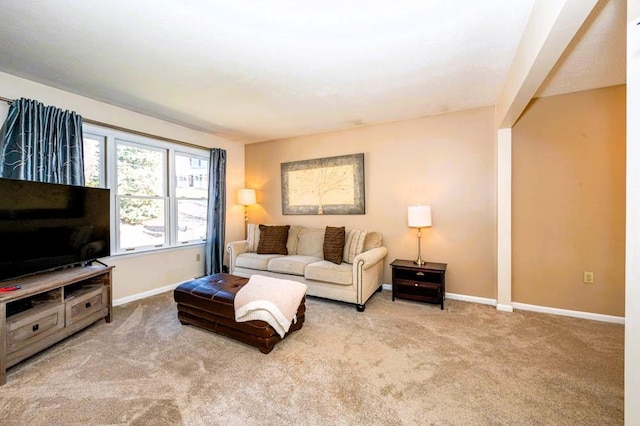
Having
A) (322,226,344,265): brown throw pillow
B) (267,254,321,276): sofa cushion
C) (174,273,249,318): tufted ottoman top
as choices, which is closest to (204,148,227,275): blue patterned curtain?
(267,254,321,276): sofa cushion

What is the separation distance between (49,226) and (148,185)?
1.44 m

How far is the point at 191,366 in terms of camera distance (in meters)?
1.99

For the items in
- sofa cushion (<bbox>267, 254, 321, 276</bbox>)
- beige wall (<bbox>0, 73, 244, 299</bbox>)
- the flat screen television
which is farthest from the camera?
sofa cushion (<bbox>267, 254, 321, 276</bbox>)

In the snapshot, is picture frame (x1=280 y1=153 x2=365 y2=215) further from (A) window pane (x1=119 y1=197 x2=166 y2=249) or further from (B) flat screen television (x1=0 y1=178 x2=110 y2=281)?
(B) flat screen television (x1=0 y1=178 x2=110 y2=281)

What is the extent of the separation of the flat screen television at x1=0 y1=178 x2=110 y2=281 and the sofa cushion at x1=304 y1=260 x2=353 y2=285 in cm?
227

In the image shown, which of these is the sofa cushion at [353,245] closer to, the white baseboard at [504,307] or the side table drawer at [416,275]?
the side table drawer at [416,275]

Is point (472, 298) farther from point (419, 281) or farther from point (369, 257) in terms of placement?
point (369, 257)

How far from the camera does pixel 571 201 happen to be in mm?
2844

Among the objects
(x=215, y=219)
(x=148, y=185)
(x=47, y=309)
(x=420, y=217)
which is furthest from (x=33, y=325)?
(x=420, y=217)

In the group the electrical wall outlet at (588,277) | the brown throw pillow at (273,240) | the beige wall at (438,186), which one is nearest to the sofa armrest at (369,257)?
the beige wall at (438,186)

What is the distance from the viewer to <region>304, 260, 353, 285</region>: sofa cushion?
312cm

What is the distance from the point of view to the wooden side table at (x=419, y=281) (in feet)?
10.1

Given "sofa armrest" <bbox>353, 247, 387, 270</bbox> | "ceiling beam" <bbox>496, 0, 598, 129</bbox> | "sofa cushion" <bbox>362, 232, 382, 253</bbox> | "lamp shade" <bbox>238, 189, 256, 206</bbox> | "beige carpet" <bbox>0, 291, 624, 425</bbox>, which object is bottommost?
"beige carpet" <bbox>0, 291, 624, 425</bbox>

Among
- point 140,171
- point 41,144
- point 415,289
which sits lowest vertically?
point 415,289
